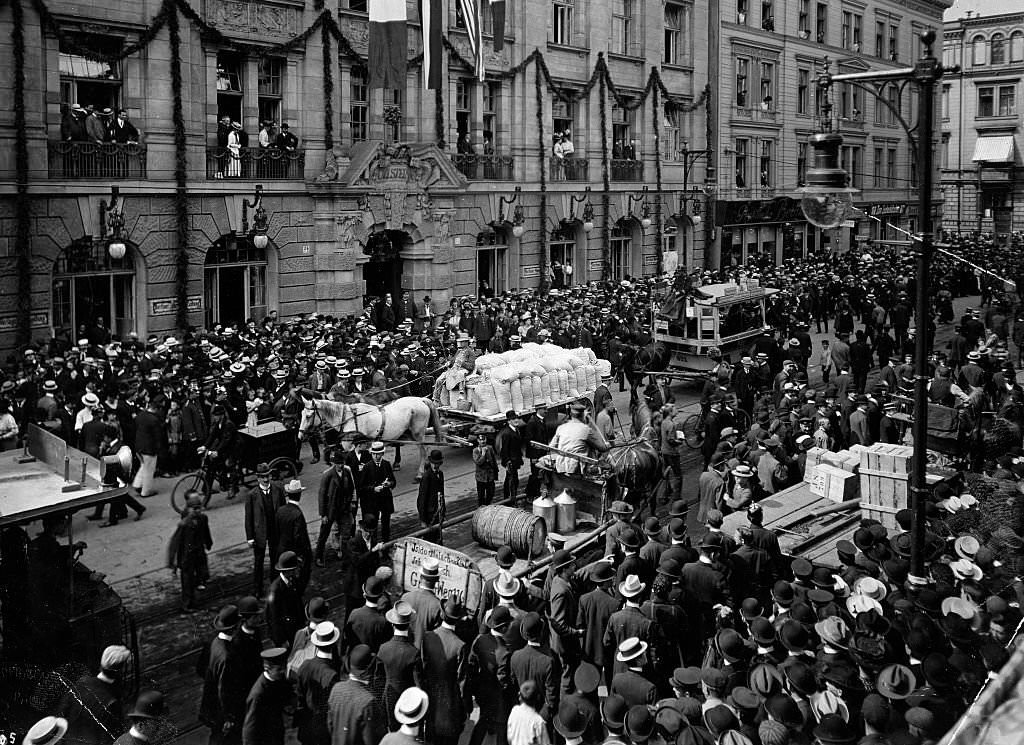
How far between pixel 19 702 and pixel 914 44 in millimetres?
63211

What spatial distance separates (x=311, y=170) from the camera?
2891 cm

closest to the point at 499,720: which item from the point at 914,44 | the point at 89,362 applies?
the point at 89,362

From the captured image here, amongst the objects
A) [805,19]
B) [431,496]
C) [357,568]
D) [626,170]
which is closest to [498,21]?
[626,170]

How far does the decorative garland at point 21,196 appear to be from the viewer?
2280cm

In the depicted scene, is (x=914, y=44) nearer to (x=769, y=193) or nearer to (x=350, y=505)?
(x=769, y=193)

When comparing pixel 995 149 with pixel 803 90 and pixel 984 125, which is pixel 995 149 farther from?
pixel 803 90

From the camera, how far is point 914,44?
60438 millimetres

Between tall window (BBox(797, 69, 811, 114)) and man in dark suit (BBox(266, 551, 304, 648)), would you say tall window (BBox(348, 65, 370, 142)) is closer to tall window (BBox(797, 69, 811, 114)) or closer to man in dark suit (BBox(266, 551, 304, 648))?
man in dark suit (BBox(266, 551, 304, 648))

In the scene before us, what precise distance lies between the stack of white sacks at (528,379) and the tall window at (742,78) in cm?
3006

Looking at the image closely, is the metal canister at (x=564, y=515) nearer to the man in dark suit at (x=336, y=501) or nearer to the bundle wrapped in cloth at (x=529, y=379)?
the man in dark suit at (x=336, y=501)

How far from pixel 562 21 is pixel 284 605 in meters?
31.4

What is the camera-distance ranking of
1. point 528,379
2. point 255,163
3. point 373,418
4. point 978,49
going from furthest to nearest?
point 978,49
point 255,163
point 528,379
point 373,418

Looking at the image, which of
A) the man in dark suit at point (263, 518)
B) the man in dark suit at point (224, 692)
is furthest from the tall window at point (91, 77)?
the man in dark suit at point (224, 692)

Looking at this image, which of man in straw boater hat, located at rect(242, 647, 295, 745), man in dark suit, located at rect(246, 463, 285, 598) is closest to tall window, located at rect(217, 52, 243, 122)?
man in dark suit, located at rect(246, 463, 285, 598)
